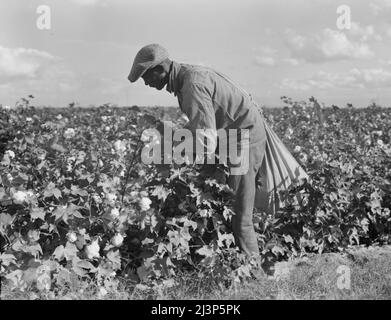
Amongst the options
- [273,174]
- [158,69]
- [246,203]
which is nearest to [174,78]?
[158,69]

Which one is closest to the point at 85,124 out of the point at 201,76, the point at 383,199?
the point at 383,199

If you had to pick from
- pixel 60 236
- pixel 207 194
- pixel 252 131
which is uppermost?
pixel 252 131

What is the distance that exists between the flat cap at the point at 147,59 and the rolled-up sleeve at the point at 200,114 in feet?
0.76

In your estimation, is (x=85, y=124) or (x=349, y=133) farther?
(x=85, y=124)

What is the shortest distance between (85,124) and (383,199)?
5272 millimetres

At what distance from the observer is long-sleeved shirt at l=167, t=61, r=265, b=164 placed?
3.46 meters

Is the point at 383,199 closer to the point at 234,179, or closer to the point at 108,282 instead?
the point at 234,179

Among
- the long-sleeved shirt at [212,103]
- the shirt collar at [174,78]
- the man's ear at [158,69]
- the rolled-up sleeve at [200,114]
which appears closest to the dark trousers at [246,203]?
the long-sleeved shirt at [212,103]

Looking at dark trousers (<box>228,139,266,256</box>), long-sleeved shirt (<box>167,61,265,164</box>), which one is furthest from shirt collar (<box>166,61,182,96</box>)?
dark trousers (<box>228,139,266,256</box>)

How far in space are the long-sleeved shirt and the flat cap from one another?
11 centimetres

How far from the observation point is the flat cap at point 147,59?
351 centimetres

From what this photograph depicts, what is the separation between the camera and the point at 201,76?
11.7 ft

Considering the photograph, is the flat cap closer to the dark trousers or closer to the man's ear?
the man's ear

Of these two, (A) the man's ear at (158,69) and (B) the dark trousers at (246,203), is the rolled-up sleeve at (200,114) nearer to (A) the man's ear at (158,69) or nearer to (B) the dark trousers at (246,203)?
(A) the man's ear at (158,69)
